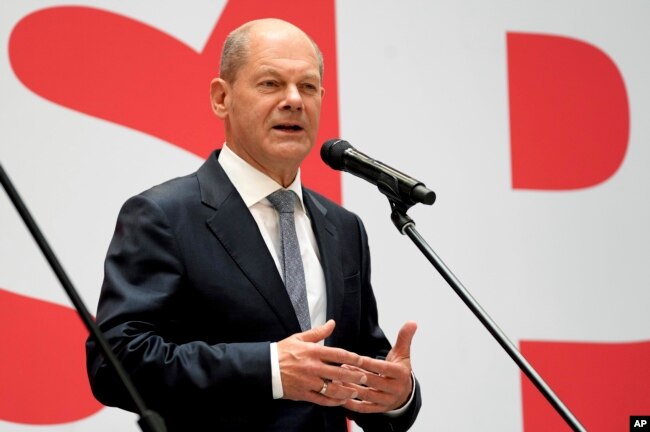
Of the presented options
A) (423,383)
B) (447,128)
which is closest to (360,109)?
(447,128)

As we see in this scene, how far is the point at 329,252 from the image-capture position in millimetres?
2482

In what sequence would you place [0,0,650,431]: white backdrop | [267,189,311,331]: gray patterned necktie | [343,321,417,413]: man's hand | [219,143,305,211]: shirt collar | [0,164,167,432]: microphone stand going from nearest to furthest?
[0,164,167,432]: microphone stand, [343,321,417,413]: man's hand, [267,189,311,331]: gray patterned necktie, [219,143,305,211]: shirt collar, [0,0,650,431]: white backdrop

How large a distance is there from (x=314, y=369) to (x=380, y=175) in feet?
1.52

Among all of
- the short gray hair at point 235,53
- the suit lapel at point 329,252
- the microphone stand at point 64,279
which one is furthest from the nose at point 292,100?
the microphone stand at point 64,279

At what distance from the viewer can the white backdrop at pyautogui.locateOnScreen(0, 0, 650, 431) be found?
3.21m

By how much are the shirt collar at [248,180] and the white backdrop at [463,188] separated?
754mm

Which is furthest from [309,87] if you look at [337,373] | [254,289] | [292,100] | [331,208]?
[337,373]

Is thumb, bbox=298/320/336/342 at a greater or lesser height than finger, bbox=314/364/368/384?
greater

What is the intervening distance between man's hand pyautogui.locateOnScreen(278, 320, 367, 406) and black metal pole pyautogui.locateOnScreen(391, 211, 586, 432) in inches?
10.4

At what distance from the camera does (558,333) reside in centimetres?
360

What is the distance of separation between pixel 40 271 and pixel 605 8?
7.93ft

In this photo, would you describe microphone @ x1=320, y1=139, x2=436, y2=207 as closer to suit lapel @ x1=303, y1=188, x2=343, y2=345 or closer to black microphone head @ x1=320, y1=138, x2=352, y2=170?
black microphone head @ x1=320, y1=138, x2=352, y2=170

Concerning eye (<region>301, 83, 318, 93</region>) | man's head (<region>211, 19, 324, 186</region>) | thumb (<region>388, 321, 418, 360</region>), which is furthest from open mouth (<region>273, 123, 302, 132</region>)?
thumb (<region>388, 321, 418, 360</region>)

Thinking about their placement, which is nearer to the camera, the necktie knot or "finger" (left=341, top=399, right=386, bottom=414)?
"finger" (left=341, top=399, right=386, bottom=414)
